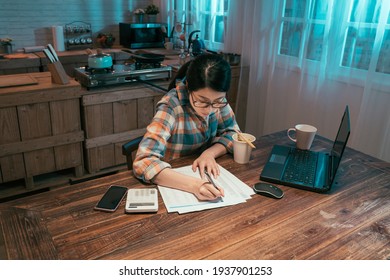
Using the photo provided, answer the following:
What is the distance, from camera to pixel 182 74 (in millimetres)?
1663


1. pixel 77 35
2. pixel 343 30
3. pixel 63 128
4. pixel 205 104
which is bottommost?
pixel 63 128

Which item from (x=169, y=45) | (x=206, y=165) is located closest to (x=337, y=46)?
(x=206, y=165)

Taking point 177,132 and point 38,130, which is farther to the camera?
point 38,130

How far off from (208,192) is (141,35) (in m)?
3.13

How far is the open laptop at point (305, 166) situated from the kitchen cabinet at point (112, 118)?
5.12ft

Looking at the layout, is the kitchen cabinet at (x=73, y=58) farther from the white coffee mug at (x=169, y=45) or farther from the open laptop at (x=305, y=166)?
the open laptop at (x=305, y=166)

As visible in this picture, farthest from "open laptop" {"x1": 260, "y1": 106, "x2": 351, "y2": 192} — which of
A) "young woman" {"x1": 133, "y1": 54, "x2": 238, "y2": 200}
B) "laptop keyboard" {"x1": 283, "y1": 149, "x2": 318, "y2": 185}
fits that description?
"young woman" {"x1": 133, "y1": 54, "x2": 238, "y2": 200}

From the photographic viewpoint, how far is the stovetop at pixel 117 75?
2.60 metres

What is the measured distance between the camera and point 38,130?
8.20 feet

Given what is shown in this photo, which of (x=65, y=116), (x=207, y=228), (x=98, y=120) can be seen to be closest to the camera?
(x=207, y=228)

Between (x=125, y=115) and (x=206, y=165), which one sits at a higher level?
(x=206, y=165)

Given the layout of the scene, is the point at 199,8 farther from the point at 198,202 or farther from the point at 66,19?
the point at 198,202

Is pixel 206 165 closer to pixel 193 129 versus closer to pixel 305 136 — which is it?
pixel 193 129
